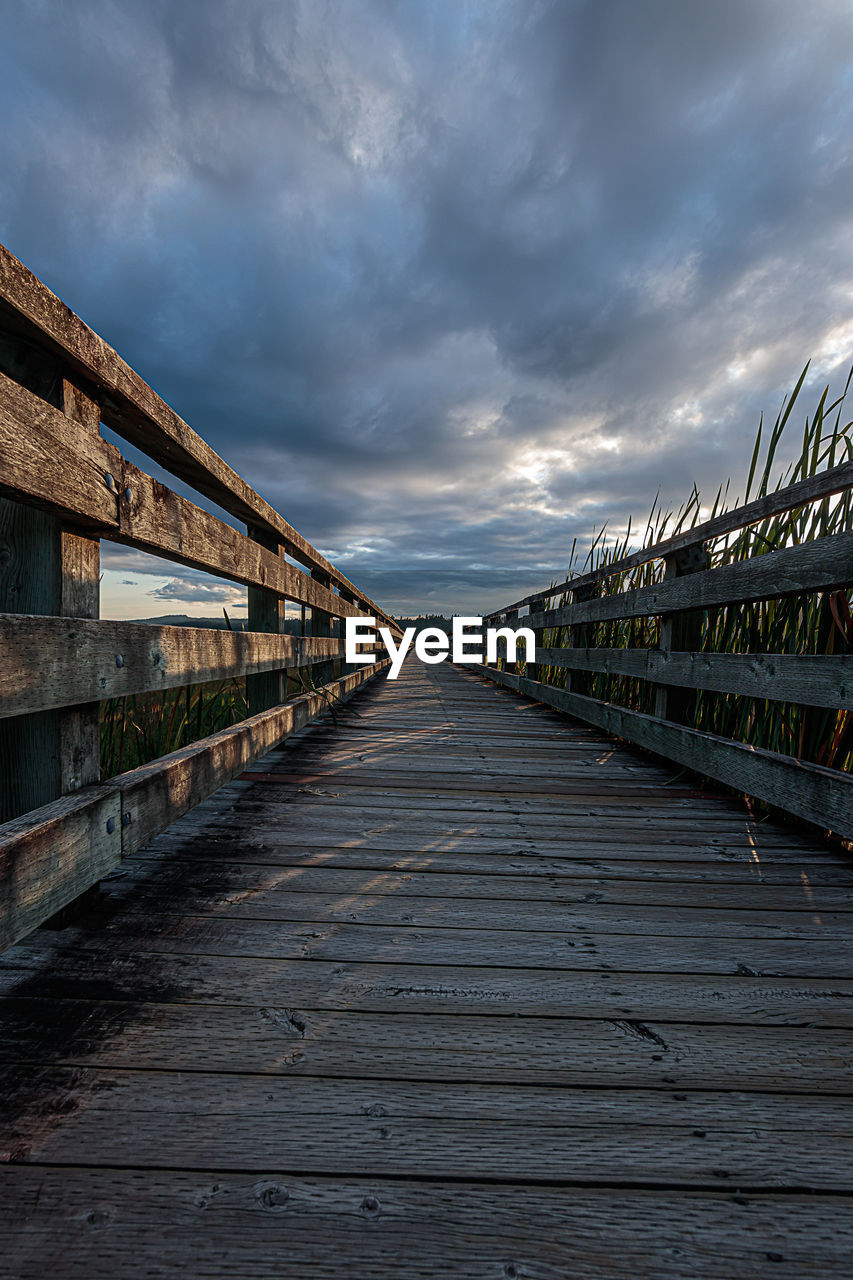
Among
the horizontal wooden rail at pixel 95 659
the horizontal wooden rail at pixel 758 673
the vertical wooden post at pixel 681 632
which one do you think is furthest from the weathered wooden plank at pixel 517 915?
the vertical wooden post at pixel 681 632

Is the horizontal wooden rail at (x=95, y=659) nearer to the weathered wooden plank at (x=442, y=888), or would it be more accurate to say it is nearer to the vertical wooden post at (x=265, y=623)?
the weathered wooden plank at (x=442, y=888)

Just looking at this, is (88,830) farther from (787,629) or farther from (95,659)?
(787,629)

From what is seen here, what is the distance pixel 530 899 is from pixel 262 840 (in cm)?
80

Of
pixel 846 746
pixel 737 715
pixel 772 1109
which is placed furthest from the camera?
pixel 737 715

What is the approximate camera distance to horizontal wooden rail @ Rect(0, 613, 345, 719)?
1006 mm

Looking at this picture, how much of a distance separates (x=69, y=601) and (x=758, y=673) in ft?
6.72

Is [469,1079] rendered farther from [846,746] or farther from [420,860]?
[846,746]

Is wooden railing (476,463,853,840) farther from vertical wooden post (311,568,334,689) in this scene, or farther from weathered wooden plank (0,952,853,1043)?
vertical wooden post (311,568,334,689)

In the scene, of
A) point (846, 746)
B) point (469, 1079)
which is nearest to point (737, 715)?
point (846, 746)

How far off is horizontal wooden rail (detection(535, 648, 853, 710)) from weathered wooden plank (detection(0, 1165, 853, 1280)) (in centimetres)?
134

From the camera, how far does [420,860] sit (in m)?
1.68

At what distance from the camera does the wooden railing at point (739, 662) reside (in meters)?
1.75

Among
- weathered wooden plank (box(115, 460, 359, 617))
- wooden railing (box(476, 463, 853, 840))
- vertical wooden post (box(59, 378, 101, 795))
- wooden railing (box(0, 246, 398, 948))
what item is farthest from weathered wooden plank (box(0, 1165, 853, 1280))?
wooden railing (box(476, 463, 853, 840))

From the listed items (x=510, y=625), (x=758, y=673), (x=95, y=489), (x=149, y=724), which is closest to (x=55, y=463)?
(x=95, y=489)
